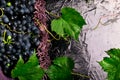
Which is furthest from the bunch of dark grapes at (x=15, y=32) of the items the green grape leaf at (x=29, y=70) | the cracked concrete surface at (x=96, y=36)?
the cracked concrete surface at (x=96, y=36)

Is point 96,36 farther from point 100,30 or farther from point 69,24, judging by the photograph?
point 69,24

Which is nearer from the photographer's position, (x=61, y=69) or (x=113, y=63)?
(x=113, y=63)

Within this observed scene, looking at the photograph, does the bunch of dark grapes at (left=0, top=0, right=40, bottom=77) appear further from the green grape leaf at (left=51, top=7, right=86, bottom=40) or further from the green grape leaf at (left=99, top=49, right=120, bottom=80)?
the green grape leaf at (left=99, top=49, right=120, bottom=80)

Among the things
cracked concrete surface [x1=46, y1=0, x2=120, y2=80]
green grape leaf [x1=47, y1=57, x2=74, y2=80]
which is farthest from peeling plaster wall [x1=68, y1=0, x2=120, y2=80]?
green grape leaf [x1=47, y1=57, x2=74, y2=80]

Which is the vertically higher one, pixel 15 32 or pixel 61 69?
pixel 15 32

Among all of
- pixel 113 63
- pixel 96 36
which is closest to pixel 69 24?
pixel 96 36

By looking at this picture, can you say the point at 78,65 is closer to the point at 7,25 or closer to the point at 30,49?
the point at 30,49
